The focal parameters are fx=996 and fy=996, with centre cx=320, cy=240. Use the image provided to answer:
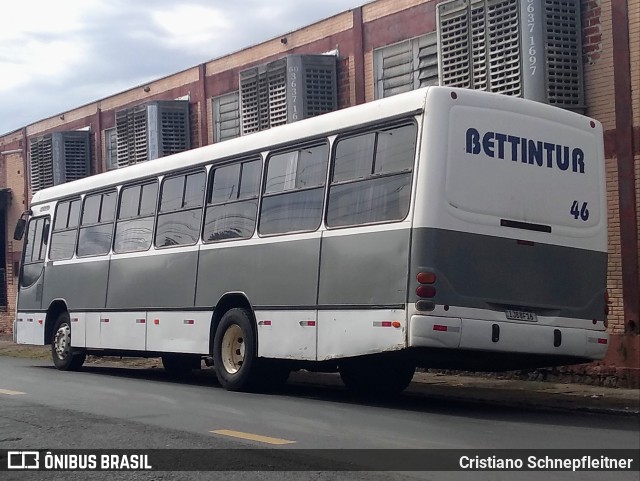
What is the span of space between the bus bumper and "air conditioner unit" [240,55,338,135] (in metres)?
10.8

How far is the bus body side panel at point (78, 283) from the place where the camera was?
1628 cm

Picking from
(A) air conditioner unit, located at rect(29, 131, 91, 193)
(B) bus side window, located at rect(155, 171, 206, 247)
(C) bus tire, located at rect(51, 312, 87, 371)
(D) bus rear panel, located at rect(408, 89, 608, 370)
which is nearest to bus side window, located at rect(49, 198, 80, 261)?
(C) bus tire, located at rect(51, 312, 87, 371)

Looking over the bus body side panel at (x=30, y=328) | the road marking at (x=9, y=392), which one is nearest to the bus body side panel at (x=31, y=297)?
the bus body side panel at (x=30, y=328)

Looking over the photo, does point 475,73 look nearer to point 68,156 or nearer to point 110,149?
point 110,149

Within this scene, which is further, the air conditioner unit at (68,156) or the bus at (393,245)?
the air conditioner unit at (68,156)

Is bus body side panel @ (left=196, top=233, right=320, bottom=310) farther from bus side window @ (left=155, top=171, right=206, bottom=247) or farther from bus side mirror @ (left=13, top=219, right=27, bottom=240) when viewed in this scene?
bus side mirror @ (left=13, top=219, right=27, bottom=240)

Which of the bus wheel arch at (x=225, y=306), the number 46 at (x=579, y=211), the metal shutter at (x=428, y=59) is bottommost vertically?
the bus wheel arch at (x=225, y=306)

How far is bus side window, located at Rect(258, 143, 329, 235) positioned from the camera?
11758 millimetres

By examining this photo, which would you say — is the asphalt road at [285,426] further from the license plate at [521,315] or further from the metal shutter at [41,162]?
the metal shutter at [41,162]

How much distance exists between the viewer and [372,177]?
35.9 feet

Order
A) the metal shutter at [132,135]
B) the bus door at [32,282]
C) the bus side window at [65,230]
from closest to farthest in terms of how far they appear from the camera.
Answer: the bus side window at [65,230]
the bus door at [32,282]
the metal shutter at [132,135]

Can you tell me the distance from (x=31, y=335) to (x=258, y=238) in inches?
297

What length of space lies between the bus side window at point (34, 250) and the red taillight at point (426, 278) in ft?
34.0

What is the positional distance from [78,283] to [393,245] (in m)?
8.30
